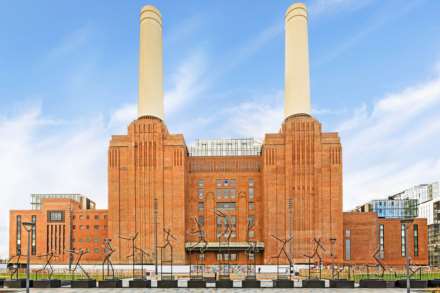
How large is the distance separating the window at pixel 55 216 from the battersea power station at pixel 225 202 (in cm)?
21

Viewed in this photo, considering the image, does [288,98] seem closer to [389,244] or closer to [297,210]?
[297,210]

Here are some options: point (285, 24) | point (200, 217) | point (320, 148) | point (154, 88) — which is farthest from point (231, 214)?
point (285, 24)

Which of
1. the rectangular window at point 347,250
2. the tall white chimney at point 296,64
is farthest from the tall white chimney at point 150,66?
the rectangular window at point 347,250

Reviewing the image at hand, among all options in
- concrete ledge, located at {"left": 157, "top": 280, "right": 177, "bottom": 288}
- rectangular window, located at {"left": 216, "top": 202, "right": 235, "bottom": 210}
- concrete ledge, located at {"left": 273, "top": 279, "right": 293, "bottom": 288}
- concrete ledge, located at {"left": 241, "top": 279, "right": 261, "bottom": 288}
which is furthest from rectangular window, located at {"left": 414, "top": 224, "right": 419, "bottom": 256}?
concrete ledge, located at {"left": 157, "top": 280, "right": 177, "bottom": 288}

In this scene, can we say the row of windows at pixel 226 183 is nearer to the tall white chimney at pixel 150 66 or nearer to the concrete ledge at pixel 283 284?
the tall white chimney at pixel 150 66

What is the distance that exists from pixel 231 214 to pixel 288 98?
25762 mm

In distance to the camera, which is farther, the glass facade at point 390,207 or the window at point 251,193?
the glass facade at point 390,207

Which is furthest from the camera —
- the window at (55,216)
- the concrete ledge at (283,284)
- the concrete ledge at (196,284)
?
the window at (55,216)

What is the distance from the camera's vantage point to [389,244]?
10625 centimetres

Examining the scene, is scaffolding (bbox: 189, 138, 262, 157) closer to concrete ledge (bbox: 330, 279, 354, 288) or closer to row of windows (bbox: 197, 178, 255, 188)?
row of windows (bbox: 197, 178, 255, 188)

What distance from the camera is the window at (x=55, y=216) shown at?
108 m

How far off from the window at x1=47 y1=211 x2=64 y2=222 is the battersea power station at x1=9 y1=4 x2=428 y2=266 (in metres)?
0.21

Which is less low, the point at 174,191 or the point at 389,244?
the point at 174,191

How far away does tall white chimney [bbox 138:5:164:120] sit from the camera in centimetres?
10325
